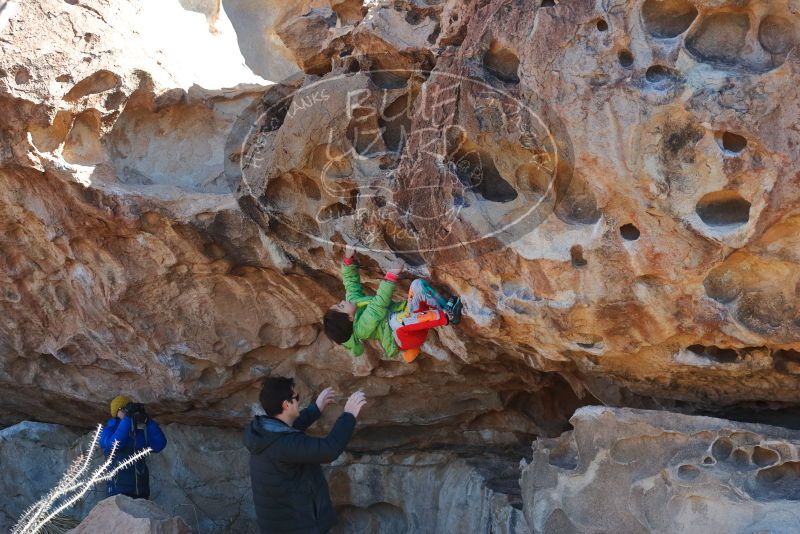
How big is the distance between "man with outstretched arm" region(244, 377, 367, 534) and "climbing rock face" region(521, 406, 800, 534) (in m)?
0.83

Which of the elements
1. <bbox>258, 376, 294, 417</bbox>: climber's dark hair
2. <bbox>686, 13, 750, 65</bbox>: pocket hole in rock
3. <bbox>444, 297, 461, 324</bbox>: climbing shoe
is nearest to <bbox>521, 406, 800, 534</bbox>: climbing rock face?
<bbox>444, 297, 461, 324</bbox>: climbing shoe

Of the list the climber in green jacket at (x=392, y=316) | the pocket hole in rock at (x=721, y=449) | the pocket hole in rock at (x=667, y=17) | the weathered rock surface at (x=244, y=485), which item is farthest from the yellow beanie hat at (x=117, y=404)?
the pocket hole in rock at (x=667, y=17)

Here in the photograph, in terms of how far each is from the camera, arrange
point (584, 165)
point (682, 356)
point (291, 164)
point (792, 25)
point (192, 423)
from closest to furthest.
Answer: point (792, 25)
point (584, 165)
point (682, 356)
point (291, 164)
point (192, 423)

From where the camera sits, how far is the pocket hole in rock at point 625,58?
9.59 ft

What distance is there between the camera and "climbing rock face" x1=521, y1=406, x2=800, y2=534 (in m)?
3.02

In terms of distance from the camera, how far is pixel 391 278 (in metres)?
3.50

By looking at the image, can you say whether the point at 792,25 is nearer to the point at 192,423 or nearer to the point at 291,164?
the point at 291,164

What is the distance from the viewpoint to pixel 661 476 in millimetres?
3238

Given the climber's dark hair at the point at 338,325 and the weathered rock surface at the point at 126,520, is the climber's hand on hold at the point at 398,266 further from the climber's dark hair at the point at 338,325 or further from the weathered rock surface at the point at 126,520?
the weathered rock surface at the point at 126,520

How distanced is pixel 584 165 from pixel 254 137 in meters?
1.59

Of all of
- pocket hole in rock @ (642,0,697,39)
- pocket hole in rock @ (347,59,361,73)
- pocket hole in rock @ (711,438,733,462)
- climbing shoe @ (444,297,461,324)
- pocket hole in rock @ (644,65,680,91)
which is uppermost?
pocket hole in rock @ (347,59,361,73)

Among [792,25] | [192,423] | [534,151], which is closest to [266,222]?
[534,151]

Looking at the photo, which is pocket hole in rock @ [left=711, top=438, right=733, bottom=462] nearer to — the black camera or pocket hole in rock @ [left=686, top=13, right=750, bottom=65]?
pocket hole in rock @ [left=686, top=13, right=750, bottom=65]

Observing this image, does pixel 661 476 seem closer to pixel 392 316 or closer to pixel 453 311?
pixel 453 311
